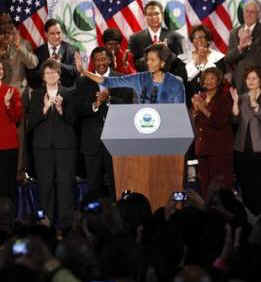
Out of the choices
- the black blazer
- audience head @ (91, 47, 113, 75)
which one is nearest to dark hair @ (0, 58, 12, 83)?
the black blazer

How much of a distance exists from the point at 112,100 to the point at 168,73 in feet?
2.18

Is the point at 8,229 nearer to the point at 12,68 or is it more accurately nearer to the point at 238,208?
the point at 238,208

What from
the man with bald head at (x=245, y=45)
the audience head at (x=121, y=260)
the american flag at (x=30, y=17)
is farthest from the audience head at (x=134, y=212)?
the american flag at (x=30, y=17)

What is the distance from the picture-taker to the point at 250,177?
1006 centimetres

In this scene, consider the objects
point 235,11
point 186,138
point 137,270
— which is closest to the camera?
point 137,270

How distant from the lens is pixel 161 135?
8.69 meters

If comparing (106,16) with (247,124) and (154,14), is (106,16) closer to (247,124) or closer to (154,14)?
(154,14)

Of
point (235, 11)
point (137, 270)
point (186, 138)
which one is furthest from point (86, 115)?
point (137, 270)

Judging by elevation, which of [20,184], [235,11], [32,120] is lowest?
[20,184]

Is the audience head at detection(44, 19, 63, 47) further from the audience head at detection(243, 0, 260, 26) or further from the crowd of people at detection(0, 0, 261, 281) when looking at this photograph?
the audience head at detection(243, 0, 260, 26)

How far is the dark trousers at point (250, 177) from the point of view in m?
9.96

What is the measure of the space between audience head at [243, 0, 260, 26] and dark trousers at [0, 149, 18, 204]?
2781mm

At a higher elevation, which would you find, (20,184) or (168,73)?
(168,73)

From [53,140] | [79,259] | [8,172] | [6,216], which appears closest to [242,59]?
[53,140]
